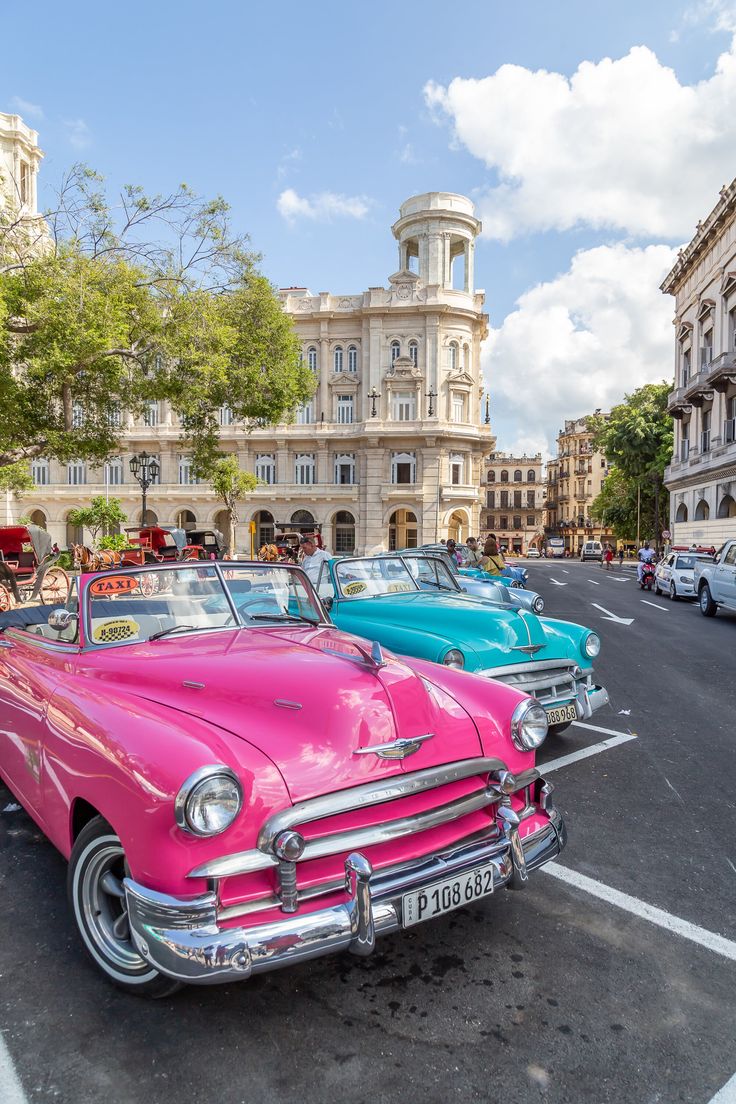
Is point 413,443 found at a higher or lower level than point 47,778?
higher

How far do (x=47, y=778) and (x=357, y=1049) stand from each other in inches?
71.0

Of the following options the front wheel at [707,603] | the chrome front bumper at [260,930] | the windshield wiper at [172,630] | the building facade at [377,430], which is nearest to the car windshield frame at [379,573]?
the windshield wiper at [172,630]

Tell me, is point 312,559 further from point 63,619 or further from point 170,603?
point 63,619

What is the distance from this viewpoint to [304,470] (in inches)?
1957

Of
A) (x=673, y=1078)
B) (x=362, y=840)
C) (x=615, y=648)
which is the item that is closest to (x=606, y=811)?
(x=673, y=1078)

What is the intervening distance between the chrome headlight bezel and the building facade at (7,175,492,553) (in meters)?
44.4

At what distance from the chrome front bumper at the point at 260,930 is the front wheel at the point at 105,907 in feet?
1.06

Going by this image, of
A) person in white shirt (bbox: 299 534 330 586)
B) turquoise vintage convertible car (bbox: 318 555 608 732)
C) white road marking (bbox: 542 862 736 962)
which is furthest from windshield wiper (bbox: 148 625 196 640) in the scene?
person in white shirt (bbox: 299 534 330 586)

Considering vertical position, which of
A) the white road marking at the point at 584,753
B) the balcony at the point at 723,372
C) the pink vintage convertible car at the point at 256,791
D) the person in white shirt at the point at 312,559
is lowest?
the white road marking at the point at 584,753

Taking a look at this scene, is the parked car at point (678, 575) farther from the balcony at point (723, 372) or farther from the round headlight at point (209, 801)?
the round headlight at point (209, 801)

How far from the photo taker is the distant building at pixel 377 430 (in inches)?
1875

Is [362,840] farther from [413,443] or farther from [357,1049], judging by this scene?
[413,443]

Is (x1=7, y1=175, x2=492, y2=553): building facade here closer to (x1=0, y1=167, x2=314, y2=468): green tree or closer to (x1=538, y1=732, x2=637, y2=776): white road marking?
(x1=0, y1=167, x2=314, y2=468): green tree

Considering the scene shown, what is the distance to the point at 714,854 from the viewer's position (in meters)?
3.79
